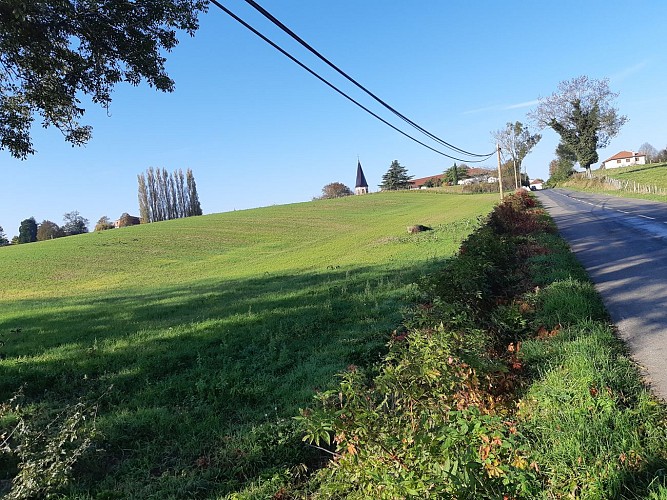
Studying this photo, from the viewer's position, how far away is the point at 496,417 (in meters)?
2.58

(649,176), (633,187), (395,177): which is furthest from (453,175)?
(633,187)

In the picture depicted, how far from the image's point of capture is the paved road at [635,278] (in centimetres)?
476

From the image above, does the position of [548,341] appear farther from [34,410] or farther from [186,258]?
[186,258]

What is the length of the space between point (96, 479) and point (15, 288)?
21711 millimetres

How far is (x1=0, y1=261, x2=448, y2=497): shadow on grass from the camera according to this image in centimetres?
441

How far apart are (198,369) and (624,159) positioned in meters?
153

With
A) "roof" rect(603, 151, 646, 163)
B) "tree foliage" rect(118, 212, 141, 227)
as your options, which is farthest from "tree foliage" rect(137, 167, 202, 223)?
"roof" rect(603, 151, 646, 163)

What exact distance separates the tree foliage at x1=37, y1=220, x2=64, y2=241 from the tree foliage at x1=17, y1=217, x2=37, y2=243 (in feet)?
5.20

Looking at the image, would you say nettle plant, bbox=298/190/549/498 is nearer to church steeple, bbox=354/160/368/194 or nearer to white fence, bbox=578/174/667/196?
white fence, bbox=578/174/667/196

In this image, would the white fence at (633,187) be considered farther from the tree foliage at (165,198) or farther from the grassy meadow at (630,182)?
the tree foliage at (165,198)

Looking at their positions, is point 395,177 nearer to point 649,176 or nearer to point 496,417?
point 649,176

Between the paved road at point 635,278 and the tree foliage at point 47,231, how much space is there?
89234mm

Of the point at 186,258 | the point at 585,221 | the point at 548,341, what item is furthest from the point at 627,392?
the point at 186,258

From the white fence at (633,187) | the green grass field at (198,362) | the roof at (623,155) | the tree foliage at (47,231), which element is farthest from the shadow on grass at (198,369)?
the roof at (623,155)
